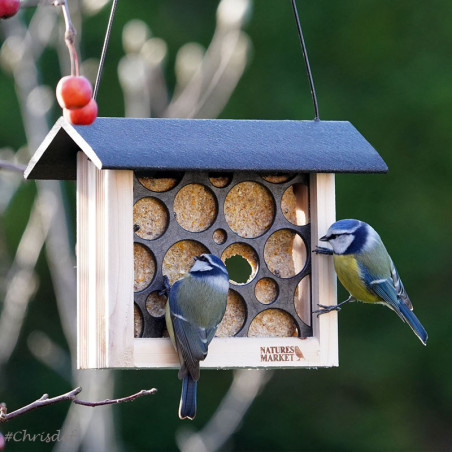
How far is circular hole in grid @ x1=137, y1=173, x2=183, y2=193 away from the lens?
4.15 meters

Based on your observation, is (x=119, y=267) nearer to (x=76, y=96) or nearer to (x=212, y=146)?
(x=212, y=146)

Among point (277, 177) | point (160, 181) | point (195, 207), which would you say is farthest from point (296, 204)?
point (160, 181)

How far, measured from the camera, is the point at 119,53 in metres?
8.67

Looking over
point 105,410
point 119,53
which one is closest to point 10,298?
point 105,410

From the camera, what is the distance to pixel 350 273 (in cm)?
423

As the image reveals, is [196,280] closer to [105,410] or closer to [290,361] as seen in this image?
[290,361]

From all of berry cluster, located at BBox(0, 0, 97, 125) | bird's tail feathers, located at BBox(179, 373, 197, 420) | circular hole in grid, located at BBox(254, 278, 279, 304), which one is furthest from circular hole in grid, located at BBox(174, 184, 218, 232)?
berry cluster, located at BBox(0, 0, 97, 125)

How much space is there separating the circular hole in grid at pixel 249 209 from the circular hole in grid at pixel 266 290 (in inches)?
6.2

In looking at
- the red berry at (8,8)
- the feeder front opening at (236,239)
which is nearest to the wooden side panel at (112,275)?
the feeder front opening at (236,239)

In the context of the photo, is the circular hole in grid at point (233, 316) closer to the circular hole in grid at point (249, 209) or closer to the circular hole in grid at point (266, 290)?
the circular hole in grid at point (266, 290)

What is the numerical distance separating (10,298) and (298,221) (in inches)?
114

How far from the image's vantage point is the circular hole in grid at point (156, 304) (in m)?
4.12

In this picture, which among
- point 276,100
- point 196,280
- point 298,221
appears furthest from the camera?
→ point 276,100

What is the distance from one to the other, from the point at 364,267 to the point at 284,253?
281 mm
